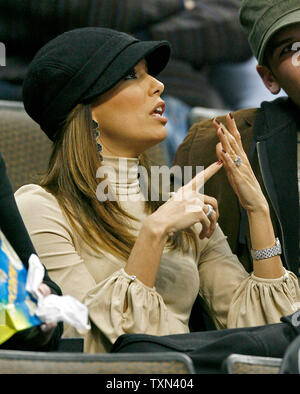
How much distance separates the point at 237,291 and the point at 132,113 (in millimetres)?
451

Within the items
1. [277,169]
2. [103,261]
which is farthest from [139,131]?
[277,169]

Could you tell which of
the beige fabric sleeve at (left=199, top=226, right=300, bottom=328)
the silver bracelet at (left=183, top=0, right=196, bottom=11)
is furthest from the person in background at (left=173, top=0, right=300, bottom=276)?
the silver bracelet at (left=183, top=0, right=196, bottom=11)

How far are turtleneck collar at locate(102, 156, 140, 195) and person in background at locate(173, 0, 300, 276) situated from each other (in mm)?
343

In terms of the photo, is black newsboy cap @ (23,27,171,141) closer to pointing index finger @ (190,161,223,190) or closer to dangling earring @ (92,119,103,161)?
dangling earring @ (92,119,103,161)

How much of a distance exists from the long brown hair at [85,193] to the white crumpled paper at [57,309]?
0.43 metres

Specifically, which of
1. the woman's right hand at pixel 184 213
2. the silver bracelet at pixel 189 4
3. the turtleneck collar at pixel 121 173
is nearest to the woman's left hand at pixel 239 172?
the woman's right hand at pixel 184 213

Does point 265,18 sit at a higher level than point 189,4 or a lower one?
higher

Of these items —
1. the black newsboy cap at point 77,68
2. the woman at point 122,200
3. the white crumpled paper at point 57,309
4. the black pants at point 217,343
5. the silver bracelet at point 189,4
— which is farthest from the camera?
the silver bracelet at point 189,4

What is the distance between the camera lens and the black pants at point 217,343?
1340 mm

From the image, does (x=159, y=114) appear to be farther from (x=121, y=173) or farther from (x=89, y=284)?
(x=89, y=284)

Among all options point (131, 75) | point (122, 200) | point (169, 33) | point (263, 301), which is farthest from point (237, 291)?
point (169, 33)

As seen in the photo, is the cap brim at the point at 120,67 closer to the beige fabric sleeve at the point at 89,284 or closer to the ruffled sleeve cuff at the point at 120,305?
the beige fabric sleeve at the point at 89,284

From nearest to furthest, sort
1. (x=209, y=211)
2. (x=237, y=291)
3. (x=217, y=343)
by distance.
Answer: (x=217, y=343), (x=209, y=211), (x=237, y=291)

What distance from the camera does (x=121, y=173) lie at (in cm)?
183
